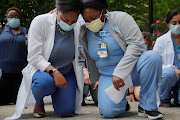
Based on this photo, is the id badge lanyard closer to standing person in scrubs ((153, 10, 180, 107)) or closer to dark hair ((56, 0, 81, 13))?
dark hair ((56, 0, 81, 13))

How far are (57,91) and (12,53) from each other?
2.21 meters

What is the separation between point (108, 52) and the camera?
4.00m

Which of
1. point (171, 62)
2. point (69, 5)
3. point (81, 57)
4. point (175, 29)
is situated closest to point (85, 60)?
point (81, 57)

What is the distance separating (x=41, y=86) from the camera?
393 cm

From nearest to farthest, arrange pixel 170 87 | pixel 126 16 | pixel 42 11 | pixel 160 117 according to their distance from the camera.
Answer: pixel 160 117
pixel 126 16
pixel 170 87
pixel 42 11

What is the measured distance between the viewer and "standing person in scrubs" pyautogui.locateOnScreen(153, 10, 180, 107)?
16.1 ft

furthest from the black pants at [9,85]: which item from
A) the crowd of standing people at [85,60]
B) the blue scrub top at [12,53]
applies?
the crowd of standing people at [85,60]

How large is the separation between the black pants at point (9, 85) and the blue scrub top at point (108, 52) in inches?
104

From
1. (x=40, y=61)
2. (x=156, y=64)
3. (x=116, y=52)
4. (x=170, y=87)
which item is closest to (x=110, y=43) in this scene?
(x=116, y=52)

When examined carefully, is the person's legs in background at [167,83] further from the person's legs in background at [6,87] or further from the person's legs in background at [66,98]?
the person's legs in background at [6,87]

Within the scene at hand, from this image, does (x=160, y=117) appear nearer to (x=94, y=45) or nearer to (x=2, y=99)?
(x=94, y=45)

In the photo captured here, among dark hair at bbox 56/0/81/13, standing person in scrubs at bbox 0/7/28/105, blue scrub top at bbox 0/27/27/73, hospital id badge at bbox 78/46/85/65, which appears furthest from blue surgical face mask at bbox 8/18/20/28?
dark hair at bbox 56/0/81/13

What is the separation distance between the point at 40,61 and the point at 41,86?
0.29m

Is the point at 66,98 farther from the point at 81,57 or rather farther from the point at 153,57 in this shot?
the point at 153,57
